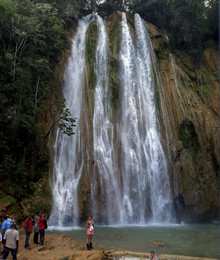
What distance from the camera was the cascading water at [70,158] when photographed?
15.3m

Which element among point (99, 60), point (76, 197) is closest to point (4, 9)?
point (99, 60)

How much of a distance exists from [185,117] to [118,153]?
6752 mm

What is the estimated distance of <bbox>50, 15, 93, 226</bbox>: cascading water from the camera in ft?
50.2

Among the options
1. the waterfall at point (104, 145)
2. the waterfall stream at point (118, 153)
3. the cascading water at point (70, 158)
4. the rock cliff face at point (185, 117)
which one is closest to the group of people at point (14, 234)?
the cascading water at point (70, 158)

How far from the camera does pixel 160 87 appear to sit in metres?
22.6

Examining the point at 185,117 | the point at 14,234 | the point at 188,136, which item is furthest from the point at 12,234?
the point at 185,117

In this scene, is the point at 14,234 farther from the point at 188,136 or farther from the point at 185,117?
the point at 185,117

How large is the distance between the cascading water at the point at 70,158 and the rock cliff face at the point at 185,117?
513 millimetres

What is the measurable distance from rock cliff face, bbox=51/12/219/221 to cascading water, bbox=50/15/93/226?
0.51m

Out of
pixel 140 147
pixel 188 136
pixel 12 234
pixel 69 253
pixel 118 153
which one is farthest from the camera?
pixel 188 136

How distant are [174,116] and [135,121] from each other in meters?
3.44

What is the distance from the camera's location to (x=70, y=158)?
17.5m

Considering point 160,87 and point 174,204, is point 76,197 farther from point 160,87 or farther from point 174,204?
point 160,87

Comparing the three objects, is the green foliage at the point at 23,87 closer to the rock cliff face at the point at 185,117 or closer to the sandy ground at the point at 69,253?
the rock cliff face at the point at 185,117
